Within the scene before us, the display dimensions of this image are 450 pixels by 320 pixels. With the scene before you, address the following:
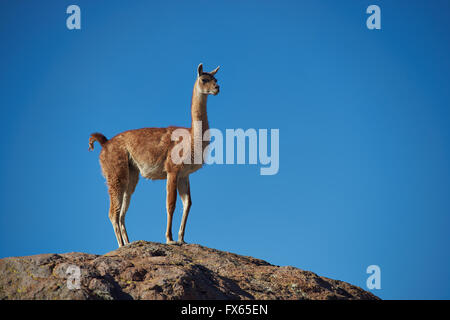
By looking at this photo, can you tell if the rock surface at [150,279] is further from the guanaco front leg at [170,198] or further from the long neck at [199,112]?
the long neck at [199,112]

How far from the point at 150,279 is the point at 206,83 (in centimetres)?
704

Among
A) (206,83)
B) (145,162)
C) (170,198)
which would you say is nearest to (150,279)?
(170,198)

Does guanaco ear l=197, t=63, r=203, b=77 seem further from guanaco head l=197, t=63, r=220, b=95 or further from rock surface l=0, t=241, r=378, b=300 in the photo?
rock surface l=0, t=241, r=378, b=300

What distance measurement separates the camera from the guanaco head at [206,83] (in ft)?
43.1

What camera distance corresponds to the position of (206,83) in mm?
13227

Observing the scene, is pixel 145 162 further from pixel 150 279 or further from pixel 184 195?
pixel 150 279

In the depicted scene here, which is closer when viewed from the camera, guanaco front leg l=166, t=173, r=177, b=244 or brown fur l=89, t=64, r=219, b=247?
guanaco front leg l=166, t=173, r=177, b=244

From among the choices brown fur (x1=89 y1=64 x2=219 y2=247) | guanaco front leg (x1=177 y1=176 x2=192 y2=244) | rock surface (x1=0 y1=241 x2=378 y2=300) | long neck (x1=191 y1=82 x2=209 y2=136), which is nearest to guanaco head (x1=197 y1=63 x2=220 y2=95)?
brown fur (x1=89 y1=64 x2=219 y2=247)

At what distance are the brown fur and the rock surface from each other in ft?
10.0

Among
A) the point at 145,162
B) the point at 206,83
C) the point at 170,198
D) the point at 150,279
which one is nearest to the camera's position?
the point at 150,279

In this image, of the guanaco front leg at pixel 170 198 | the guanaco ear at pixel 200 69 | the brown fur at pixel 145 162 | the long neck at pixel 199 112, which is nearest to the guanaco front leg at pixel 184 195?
the brown fur at pixel 145 162

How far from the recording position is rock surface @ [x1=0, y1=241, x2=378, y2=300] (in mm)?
6703
